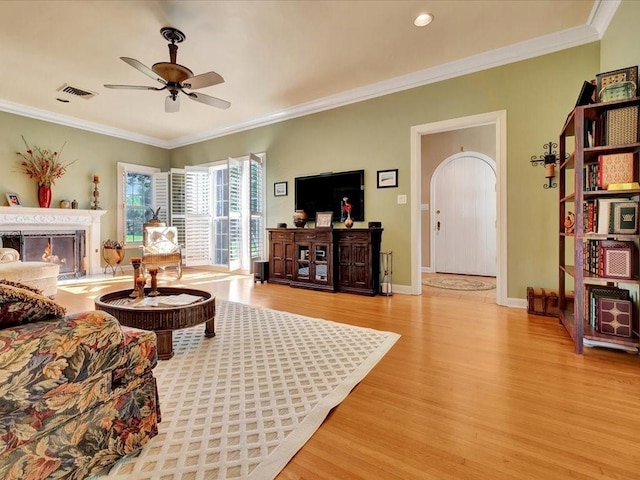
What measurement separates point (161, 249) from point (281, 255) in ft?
7.98

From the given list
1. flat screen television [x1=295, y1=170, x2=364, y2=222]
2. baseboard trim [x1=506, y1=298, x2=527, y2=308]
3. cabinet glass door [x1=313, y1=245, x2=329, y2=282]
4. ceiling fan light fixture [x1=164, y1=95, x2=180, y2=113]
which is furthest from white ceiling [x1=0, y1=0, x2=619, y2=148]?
baseboard trim [x1=506, y1=298, x2=527, y2=308]

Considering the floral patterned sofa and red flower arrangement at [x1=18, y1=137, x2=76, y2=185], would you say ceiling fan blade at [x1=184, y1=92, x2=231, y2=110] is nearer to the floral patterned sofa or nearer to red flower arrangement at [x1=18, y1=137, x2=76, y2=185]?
the floral patterned sofa

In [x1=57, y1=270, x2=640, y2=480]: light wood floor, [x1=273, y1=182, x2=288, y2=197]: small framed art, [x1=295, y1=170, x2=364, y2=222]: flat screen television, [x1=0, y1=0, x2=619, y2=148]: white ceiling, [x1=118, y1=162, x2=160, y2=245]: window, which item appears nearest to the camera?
[x1=57, y1=270, x2=640, y2=480]: light wood floor

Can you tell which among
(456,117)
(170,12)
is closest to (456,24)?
(456,117)

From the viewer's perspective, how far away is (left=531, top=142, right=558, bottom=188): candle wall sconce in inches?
131

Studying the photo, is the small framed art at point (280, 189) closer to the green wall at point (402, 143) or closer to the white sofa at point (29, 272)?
the green wall at point (402, 143)

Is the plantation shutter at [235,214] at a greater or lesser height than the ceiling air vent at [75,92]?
lesser

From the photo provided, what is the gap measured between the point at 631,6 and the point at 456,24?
4.29ft

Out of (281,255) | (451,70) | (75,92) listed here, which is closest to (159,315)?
(281,255)

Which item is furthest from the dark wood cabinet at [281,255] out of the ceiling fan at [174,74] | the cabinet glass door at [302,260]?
the ceiling fan at [174,74]

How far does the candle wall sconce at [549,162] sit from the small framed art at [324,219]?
8.88 ft

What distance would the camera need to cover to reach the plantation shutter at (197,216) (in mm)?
6531

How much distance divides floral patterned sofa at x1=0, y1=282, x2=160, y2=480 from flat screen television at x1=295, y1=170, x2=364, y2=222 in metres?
3.79

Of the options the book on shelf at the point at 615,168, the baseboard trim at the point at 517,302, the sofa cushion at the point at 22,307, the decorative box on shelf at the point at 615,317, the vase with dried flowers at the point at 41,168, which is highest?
the vase with dried flowers at the point at 41,168
